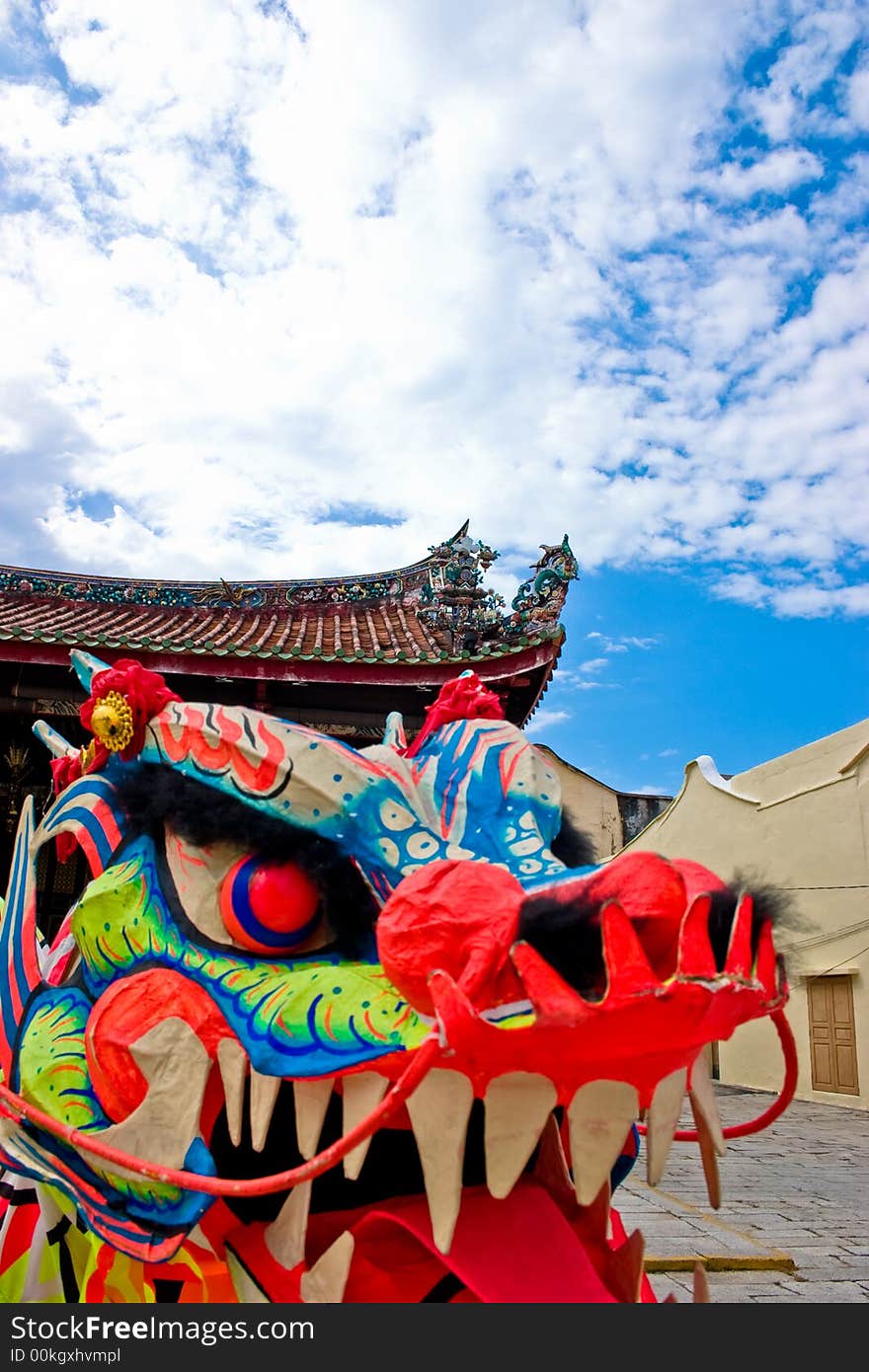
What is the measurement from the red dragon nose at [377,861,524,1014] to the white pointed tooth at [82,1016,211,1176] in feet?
1.41

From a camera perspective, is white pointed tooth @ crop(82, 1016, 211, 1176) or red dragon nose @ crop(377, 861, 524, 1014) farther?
white pointed tooth @ crop(82, 1016, 211, 1176)

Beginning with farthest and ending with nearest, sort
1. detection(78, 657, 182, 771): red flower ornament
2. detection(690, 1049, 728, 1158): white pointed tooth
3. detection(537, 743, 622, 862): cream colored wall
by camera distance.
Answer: detection(537, 743, 622, 862): cream colored wall → detection(78, 657, 182, 771): red flower ornament → detection(690, 1049, 728, 1158): white pointed tooth

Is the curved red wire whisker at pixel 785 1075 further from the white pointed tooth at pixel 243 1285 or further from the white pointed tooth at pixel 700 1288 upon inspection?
the white pointed tooth at pixel 243 1285

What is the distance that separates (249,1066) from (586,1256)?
1.93 ft

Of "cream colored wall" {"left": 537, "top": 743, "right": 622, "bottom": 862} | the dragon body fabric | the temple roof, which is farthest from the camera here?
"cream colored wall" {"left": 537, "top": 743, "right": 622, "bottom": 862}

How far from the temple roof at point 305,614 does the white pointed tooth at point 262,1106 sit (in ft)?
16.3

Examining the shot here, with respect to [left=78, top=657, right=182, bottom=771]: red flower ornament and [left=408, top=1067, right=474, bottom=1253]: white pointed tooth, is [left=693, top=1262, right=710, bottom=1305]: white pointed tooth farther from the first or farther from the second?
[left=78, top=657, right=182, bottom=771]: red flower ornament

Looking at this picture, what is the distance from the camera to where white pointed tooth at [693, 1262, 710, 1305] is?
1.36 meters

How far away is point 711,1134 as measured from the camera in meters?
1.31

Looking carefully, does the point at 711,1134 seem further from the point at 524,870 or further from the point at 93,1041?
the point at 93,1041

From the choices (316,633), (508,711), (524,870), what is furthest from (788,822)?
(524,870)

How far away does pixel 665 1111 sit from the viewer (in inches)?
45.3

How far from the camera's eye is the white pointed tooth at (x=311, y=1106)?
130 cm
